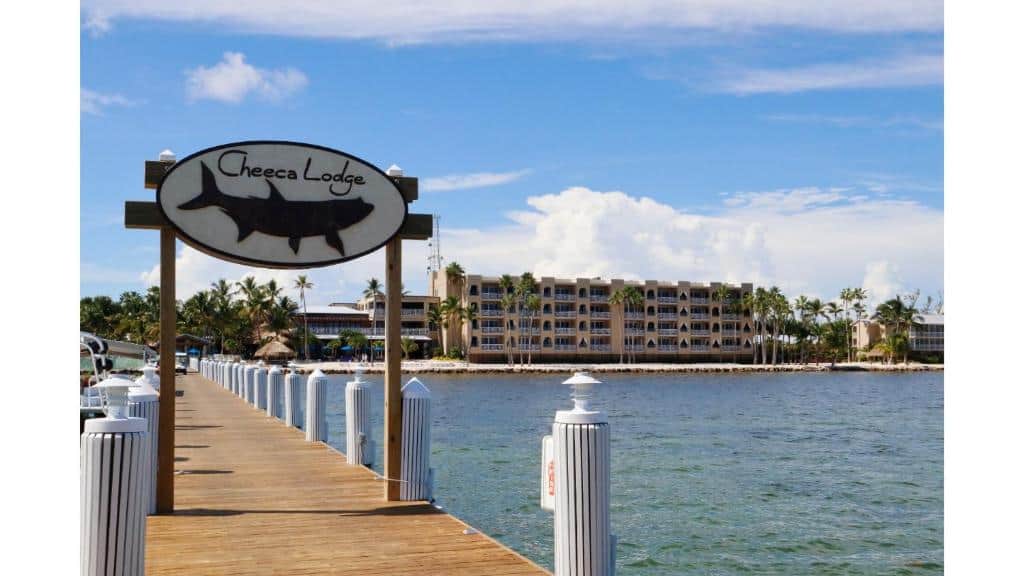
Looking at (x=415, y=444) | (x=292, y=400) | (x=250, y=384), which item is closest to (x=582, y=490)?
(x=415, y=444)

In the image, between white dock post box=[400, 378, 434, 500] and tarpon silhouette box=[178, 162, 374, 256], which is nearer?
tarpon silhouette box=[178, 162, 374, 256]

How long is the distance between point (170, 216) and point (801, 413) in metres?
46.4

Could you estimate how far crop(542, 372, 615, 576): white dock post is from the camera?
684 cm

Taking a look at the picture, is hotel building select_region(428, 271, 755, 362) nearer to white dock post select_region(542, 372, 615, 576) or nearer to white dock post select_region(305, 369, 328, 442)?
white dock post select_region(305, 369, 328, 442)

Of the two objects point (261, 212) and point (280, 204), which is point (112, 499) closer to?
point (261, 212)

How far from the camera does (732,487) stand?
23.0 metres

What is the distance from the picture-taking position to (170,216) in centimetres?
977

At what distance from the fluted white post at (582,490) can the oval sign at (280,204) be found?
14.2ft

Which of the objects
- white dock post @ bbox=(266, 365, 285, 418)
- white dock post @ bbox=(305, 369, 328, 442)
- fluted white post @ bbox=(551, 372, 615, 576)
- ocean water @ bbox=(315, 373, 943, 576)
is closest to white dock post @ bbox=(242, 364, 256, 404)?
ocean water @ bbox=(315, 373, 943, 576)

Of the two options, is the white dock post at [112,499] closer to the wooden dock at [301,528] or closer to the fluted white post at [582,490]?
the wooden dock at [301,528]

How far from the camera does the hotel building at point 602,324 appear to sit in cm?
11881

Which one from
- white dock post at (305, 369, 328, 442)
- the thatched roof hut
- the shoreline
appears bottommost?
the shoreline

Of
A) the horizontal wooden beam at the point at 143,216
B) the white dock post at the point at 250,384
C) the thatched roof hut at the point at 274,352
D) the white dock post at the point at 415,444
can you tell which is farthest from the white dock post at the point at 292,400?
the thatched roof hut at the point at 274,352
